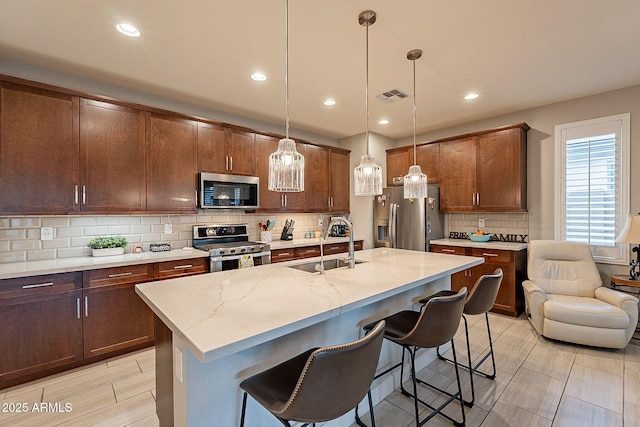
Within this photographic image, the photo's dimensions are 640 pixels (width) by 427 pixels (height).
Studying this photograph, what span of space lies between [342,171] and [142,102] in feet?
10.3

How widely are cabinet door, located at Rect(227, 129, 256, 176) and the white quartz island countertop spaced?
76.7 inches

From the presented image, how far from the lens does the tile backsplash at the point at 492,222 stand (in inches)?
163

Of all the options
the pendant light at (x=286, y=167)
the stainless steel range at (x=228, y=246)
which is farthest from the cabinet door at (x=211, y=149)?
the pendant light at (x=286, y=167)

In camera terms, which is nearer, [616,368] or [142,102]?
[616,368]

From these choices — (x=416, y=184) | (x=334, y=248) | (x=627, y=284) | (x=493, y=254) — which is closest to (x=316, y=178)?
(x=334, y=248)

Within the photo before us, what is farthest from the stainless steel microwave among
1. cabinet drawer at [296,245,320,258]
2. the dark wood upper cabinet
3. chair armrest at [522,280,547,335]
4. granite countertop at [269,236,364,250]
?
chair armrest at [522,280,547,335]

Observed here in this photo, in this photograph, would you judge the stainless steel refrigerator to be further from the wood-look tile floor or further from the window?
the wood-look tile floor

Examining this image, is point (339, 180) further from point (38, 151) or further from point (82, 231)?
point (38, 151)

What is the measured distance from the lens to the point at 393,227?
464cm

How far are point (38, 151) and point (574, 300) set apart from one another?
5.27 meters

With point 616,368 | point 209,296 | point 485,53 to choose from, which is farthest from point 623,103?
point 209,296

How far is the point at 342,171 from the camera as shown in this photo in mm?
5258

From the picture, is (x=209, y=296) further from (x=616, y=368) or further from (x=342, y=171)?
(x=342, y=171)

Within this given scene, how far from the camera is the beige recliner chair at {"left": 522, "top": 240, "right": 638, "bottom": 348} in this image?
2.71 m
